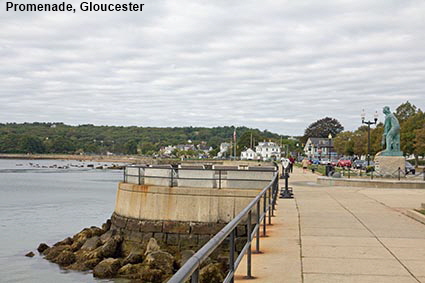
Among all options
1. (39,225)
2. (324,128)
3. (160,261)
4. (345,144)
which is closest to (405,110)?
(345,144)

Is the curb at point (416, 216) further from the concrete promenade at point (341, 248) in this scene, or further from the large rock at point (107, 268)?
the large rock at point (107, 268)

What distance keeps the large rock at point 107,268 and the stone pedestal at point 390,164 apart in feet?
70.9

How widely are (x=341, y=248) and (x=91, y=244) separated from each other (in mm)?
12855

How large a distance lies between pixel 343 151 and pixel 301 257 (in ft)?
352

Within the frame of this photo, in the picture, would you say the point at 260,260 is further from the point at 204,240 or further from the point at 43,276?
the point at 43,276

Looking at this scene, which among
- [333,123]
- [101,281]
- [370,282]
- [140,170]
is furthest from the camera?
[333,123]

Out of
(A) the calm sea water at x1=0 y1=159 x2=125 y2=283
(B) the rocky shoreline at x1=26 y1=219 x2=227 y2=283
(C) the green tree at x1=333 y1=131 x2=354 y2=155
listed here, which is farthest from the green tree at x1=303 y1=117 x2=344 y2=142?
(B) the rocky shoreline at x1=26 y1=219 x2=227 y2=283

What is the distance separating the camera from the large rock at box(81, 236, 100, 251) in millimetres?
20438

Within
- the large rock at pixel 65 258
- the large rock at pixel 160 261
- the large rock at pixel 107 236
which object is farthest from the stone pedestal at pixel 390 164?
the large rock at pixel 65 258

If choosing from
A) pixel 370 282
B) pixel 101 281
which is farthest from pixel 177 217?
pixel 370 282

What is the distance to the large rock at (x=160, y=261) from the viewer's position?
1648 centimetres

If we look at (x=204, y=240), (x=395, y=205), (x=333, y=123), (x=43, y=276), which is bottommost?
(x=43, y=276)

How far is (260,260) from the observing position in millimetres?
8938

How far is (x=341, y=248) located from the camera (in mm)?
10039
